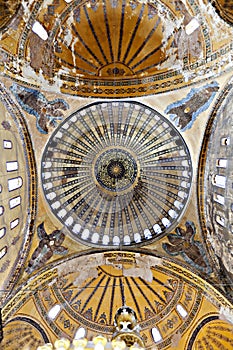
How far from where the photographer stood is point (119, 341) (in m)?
5.51

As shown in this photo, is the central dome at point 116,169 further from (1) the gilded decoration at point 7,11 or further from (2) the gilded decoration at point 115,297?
(1) the gilded decoration at point 7,11

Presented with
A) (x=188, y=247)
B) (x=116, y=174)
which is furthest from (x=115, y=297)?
(x=116, y=174)

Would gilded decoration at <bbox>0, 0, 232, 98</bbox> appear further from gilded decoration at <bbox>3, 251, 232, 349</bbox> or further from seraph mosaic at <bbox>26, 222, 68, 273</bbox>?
gilded decoration at <bbox>3, 251, 232, 349</bbox>

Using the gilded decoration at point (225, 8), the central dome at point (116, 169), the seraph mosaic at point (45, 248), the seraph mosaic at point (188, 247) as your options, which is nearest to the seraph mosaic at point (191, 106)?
the gilded decoration at point (225, 8)

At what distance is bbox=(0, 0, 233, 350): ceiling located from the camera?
391 inches

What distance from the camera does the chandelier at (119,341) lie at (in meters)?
5.13

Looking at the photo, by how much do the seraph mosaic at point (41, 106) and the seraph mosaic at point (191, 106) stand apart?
3299 mm

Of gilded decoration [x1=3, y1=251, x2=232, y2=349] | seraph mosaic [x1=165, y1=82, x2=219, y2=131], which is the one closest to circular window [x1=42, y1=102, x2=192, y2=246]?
seraph mosaic [x1=165, y1=82, x2=219, y2=131]

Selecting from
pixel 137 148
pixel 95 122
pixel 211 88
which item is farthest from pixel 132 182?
pixel 211 88

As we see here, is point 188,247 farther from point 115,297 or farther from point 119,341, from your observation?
point 119,341

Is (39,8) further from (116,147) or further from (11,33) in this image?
(116,147)

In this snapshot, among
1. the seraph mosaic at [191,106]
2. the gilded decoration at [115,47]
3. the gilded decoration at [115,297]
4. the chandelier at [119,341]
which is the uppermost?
the gilded decoration at [115,47]

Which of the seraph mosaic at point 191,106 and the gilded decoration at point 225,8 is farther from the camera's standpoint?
the seraph mosaic at point 191,106

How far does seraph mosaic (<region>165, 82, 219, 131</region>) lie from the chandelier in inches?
231
